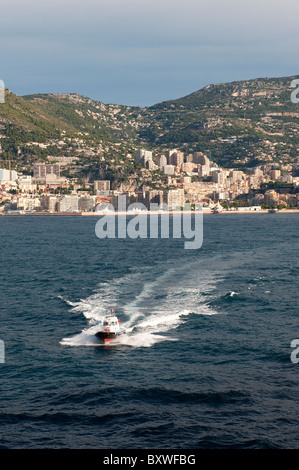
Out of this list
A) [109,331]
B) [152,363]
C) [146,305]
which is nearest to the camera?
[152,363]

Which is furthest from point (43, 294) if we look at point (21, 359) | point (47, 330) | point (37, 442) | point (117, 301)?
point (37, 442)

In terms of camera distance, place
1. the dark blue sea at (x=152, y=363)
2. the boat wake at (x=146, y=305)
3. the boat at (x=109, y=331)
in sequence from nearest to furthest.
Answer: the dark blue sea at (x=152, y=363) < the boat at (x=109, y=331) < the boat wake at (x=146, y=305)

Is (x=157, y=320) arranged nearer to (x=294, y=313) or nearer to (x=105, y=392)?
(x=294, y=313)

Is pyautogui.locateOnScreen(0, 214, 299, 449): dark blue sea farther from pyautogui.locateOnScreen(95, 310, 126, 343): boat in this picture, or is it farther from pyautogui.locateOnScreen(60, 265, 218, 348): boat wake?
pyautogui.locateOnScreen(95, 310, 126, 343): boat

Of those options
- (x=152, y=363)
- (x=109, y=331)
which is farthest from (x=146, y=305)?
(x=152, y=363)

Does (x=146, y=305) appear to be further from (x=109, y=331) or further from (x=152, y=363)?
(x=152, y=363)

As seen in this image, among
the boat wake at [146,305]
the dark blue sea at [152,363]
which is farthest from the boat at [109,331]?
the dark blue sea at [152,363]

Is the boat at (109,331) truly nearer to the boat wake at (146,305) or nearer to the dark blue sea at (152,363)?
the boat wake at (146,305)
